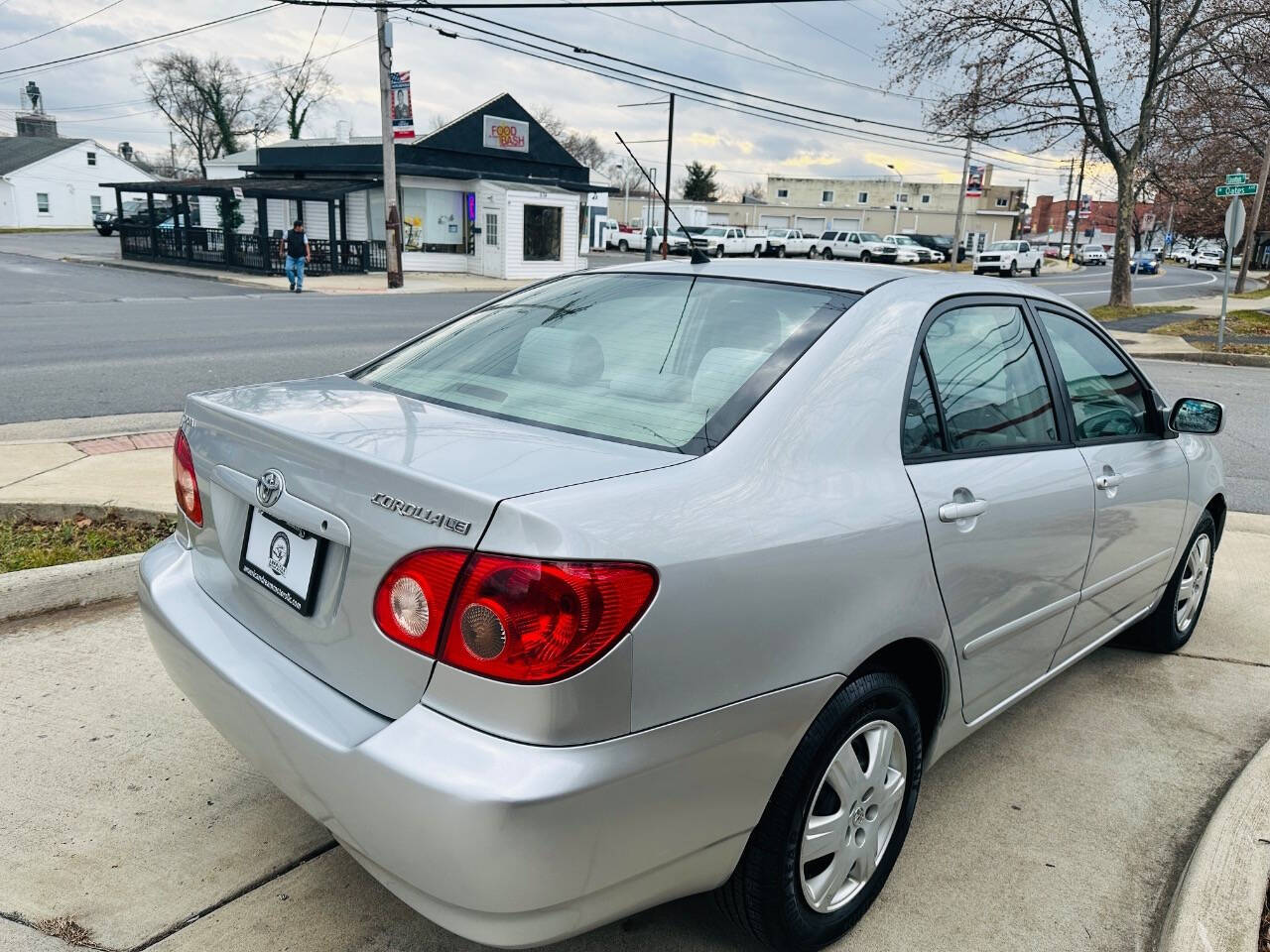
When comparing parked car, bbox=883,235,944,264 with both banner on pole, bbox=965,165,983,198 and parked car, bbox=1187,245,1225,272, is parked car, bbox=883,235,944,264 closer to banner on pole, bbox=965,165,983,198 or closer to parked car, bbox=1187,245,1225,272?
banner on pole, bbox=965,165,983,198

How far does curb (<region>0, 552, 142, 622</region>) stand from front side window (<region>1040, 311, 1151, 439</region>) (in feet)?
12.6

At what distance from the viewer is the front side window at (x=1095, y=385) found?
3377 millimetres

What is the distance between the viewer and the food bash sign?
34.3 m

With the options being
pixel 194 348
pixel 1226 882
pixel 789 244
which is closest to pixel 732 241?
pixel 789 244

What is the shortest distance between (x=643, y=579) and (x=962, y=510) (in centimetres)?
110

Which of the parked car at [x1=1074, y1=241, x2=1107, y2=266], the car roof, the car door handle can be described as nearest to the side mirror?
the car roof

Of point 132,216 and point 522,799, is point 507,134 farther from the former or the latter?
point 522,799

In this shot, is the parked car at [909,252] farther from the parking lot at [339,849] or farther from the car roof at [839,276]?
the car roof at [839,276]

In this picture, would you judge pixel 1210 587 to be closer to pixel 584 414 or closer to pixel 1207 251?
pixel 584 414

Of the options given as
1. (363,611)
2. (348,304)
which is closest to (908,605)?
(363,611)

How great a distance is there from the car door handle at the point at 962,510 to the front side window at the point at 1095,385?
866 mm

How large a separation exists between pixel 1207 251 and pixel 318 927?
90467 millimetres

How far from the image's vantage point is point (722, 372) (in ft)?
8.26

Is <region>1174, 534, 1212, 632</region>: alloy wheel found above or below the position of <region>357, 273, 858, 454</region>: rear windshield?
below
